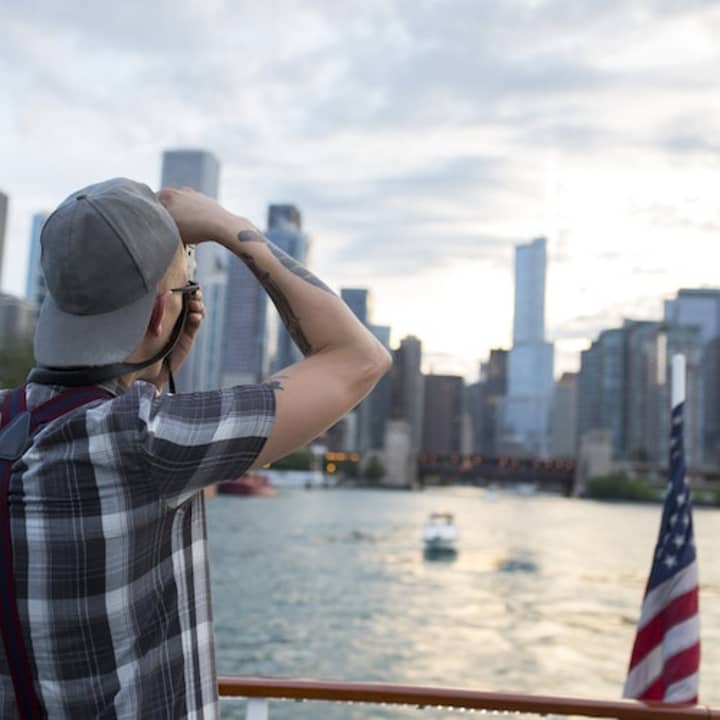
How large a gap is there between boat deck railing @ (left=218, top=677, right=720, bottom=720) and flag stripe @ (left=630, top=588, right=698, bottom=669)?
1.20 metres

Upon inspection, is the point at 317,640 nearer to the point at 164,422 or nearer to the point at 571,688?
the point at 571,688

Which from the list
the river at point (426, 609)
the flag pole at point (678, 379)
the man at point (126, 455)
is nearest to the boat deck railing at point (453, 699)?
the man at point (126, 455)

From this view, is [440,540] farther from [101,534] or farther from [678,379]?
[101,534]

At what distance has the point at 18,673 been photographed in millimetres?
820

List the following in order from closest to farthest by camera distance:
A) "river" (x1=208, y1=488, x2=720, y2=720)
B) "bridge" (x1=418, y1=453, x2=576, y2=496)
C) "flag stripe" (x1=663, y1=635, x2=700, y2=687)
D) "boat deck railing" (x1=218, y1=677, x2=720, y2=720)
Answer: "boat deck railing" (x1=218, y1=677, x2=720, y2=720)
"flag stripe" (x1=663, y1=635, x2=700, y2=687)
"river" (x1=208, y1=488, x2=720, y2=720)
"bridge" (x1=418, y1=453, x2=576, y2=496)

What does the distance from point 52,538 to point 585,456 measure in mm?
105185

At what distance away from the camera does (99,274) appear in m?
0.85

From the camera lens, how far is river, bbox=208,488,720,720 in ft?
50.5

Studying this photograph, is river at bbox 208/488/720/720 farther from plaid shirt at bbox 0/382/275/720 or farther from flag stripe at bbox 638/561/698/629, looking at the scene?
plaid shirt at bbox 0/382/275/720

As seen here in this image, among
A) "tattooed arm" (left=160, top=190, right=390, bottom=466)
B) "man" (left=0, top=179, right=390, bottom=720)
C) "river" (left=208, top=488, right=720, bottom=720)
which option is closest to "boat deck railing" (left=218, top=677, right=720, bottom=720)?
"man" (left=0, top=179, right=390, bottom=720)

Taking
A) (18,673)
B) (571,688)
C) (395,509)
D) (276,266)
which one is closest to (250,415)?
(276,266)

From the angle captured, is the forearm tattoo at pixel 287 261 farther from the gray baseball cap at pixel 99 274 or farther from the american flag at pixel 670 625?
the american flag at pixel 670 625

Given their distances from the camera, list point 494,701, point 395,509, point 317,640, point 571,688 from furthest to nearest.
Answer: point 395,509
point 317,640
point 571,688
point 494,701

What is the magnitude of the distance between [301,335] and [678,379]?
9.12 ft
